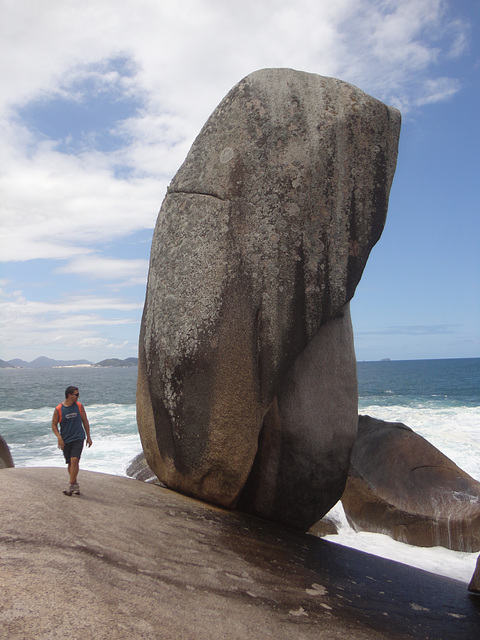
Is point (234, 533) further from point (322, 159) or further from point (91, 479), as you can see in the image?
point (322, 159)

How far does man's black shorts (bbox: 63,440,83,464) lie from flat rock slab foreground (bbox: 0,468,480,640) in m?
0.22

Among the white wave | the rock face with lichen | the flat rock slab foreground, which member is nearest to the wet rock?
the white wave

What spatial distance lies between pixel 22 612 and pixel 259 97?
4.42 metres

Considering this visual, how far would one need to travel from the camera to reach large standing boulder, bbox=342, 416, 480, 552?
25.6 feet

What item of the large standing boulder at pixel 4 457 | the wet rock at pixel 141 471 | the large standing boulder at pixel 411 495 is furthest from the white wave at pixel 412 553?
the large standing boulder at pixel 4 457

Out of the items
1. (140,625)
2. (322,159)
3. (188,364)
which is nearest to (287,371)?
(188,364)

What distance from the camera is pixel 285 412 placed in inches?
195

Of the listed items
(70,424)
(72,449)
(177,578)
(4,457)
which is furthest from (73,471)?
(4,457)

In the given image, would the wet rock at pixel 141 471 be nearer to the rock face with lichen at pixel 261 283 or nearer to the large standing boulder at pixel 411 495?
the large standing boulder at pixel 411 495

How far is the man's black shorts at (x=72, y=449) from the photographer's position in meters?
4.28

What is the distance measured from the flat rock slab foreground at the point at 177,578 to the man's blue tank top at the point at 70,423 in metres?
0.37

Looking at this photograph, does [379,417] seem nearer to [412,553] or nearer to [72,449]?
[412,553]

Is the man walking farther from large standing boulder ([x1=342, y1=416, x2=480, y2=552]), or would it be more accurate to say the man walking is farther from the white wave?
large standing boulder ([x1=342, y1=416, x2=480, y2=552])

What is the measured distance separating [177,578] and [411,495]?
612 cm
